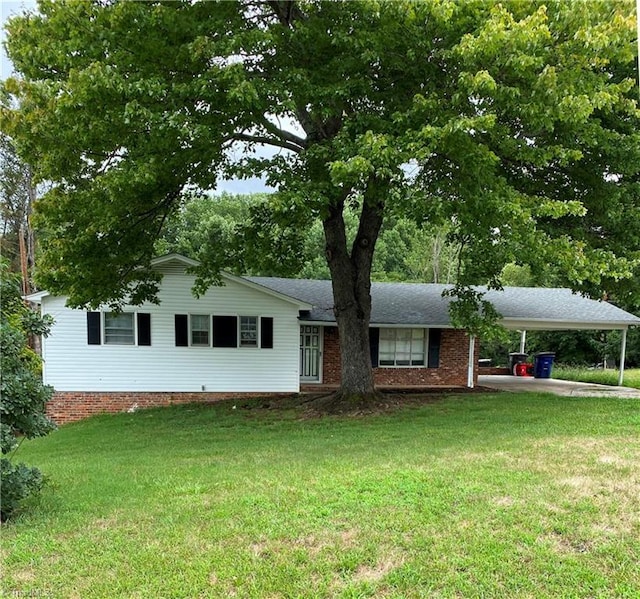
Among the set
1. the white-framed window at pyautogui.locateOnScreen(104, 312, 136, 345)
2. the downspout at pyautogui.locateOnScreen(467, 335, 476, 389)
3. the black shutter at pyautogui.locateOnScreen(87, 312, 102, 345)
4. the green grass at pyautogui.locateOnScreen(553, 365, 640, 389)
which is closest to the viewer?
the black shutter at pyautogui.locateOnScreen(87, 312, 102, 345)

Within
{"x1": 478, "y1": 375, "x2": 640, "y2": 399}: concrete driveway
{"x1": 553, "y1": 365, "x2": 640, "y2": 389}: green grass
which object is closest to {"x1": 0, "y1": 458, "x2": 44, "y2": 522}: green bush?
{"x1": 478, "y1": 375, "x2": 640, "y2": 399}: concrete driveway

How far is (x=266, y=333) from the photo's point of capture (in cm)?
1423

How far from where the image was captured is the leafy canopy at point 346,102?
253 inches

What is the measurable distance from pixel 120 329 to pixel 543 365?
15.4 metres

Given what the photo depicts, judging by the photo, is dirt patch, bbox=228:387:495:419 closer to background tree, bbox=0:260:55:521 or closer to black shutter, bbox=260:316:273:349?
black shutter, bbox=260:316:273:349

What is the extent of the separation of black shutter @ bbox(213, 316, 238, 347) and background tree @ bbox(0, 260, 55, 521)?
9355mm

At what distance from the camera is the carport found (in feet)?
52.1

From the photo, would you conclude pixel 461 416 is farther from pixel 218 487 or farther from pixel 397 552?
pixel 397 552

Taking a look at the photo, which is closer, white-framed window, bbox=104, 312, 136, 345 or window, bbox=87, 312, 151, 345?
window, bbox=87, 312, 151, 345

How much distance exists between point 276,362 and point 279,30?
8964 millimetres

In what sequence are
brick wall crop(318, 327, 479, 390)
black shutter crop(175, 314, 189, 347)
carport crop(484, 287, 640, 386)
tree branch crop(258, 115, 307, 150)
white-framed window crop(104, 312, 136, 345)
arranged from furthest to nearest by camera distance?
carport crop(484, 287, 640, 386) < brick wall crop(318, 327, 479, 390) < black shutter crop(175, 314, 189, 347) < white-framed window crop(104, 312, 136, 345) < tree branch crop(258, 115, 307, 150)

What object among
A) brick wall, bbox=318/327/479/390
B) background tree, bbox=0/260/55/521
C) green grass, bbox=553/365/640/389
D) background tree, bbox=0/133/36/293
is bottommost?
green grass, bbox=553/365/640/389

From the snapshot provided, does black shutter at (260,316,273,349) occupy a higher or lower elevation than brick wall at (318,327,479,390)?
higher

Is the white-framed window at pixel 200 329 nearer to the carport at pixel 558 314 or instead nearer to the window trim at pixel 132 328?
the window trim at pixel 132 328
